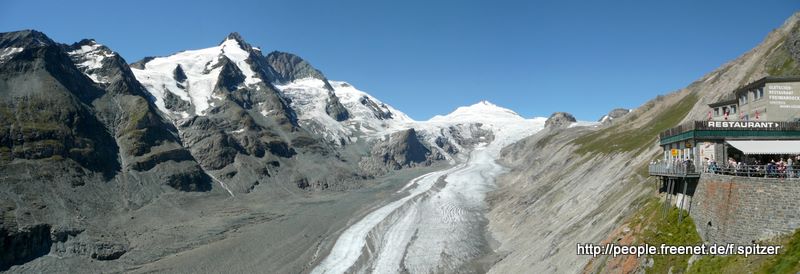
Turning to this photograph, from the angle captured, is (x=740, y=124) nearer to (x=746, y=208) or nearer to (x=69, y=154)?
(x=746, y=208)

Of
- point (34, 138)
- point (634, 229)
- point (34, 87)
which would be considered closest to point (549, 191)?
point (634, 229)

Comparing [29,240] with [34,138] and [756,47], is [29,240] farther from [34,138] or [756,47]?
[756,47]

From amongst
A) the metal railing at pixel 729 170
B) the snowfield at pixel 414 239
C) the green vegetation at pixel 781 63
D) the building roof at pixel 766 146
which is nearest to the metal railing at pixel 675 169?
the metal railing at pixel 729 170

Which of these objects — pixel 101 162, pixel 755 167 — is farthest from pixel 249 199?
pixel 755 167

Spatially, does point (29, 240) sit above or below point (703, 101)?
below

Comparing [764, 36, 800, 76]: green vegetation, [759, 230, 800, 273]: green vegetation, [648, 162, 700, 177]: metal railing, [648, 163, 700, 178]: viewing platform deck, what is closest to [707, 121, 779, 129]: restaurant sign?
[648, 162, 700, 177]: metal railing

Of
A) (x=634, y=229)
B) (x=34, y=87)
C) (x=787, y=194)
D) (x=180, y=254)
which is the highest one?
(x=34, y=87)

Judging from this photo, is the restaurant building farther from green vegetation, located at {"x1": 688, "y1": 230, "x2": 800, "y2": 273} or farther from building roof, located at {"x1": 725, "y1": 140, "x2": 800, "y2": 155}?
green vegetation, located at {"x1": 688, "y1": 230, "x2": 800, "y2": 273}
